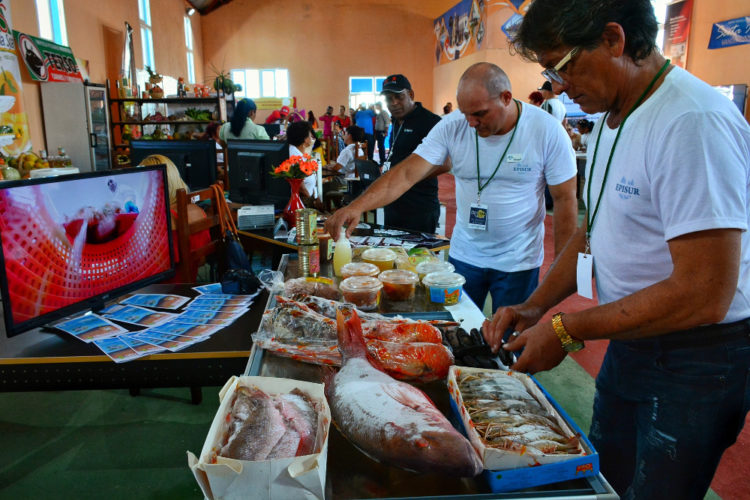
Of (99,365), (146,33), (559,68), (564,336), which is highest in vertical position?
(146,33)

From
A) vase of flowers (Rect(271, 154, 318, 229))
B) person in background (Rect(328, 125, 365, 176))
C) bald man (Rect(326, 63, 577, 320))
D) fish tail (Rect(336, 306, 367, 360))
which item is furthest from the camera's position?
person in background (Rect(328, 125, 365, 176))

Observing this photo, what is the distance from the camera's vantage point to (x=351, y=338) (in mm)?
1183

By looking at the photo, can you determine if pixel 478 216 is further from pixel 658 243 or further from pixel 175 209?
pixel 175 209

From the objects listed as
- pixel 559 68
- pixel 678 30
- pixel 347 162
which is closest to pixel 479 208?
pixel 559 68

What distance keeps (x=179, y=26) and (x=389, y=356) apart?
1464 centimetres

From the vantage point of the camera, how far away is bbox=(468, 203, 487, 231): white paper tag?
225 cm

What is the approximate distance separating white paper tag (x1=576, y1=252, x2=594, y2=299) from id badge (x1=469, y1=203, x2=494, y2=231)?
36.8 inches

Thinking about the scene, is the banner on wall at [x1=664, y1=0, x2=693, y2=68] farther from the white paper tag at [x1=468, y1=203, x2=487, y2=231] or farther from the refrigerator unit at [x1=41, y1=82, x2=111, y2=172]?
the refrigerator unit at [x1=41, y1=82, x2=111, y2=172]

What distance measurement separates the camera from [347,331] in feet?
3.92

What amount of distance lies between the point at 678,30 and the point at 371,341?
11.2 meters

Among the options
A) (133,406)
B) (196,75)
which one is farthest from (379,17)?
(133,406)

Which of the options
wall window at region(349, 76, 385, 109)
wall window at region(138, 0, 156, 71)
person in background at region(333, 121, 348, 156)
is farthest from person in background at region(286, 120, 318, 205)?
wall window at region(349, 76, 385, 109)

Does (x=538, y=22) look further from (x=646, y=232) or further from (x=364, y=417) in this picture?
(x=364, y=417)

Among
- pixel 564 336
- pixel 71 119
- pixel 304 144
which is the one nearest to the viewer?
pixel 564 336
